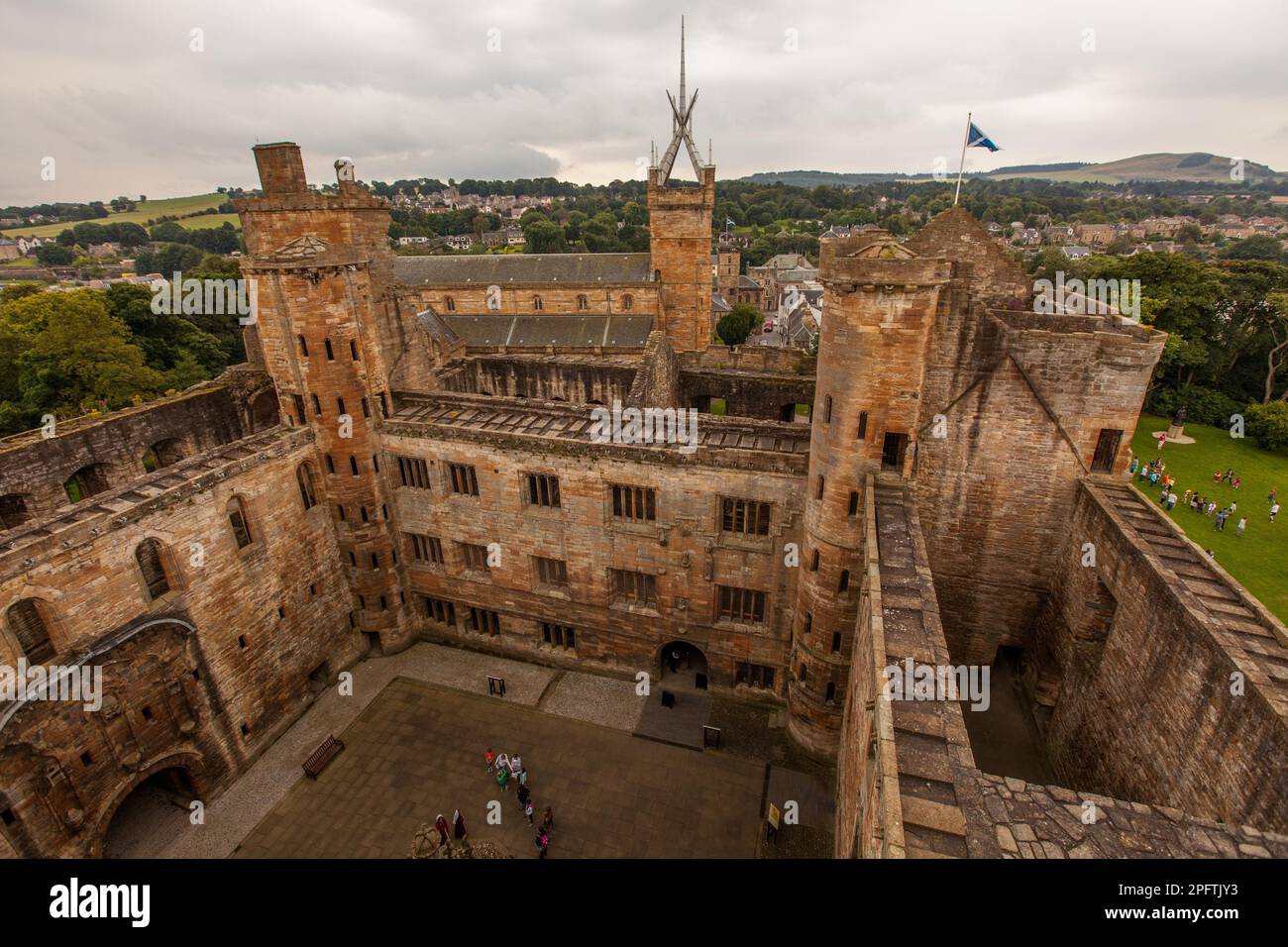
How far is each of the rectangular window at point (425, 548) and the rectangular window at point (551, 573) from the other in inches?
190

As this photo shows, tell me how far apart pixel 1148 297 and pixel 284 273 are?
6625cm

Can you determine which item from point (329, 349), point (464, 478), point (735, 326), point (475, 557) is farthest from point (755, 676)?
point (735, 326)

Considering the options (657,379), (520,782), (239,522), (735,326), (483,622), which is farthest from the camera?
(735,326)

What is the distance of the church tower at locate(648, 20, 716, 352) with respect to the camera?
51344 mm

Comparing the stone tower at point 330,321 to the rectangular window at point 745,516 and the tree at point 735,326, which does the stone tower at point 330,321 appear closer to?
the rectangular window at point 745,516

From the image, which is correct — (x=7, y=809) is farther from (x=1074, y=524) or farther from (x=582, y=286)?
(x=582, y=286)

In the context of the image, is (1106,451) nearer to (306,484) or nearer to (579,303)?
(306,484)

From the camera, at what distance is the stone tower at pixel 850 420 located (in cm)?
1641

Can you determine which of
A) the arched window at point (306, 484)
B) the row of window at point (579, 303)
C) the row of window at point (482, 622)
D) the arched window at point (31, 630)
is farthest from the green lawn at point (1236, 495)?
the row of window at point (579, 303)

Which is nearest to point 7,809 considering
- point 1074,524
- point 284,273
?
point 284,273

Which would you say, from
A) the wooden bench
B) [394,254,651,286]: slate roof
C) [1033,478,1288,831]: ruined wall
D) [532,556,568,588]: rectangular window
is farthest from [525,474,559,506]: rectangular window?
[394,254,651,286]: slate roof

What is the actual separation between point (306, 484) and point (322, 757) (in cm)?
1059

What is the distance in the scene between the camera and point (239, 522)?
74.8 feet

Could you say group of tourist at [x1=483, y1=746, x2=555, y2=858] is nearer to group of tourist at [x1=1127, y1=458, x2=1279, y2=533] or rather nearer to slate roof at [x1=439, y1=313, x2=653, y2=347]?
slate roof at [x1=439, y1=313, x2=653, y2=347]
